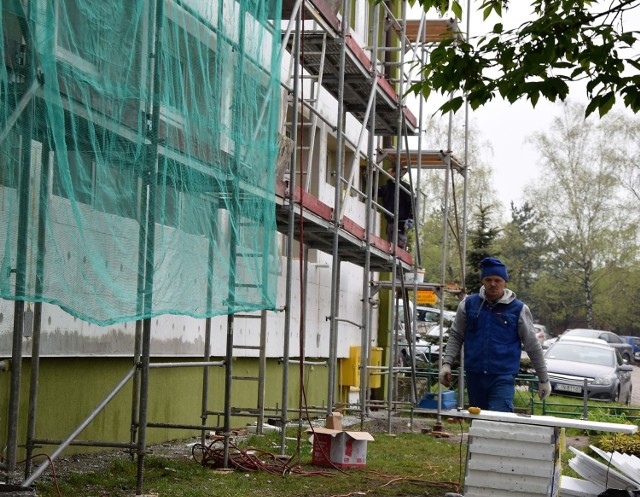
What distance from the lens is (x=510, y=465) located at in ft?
26.3

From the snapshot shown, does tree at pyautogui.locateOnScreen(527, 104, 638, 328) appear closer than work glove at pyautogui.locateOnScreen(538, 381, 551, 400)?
No

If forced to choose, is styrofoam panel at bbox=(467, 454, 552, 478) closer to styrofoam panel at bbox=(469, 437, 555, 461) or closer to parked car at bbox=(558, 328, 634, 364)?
styrofoam panel at bbox=(469, 437, 555, 461)

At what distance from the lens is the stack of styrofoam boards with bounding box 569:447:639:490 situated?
28.5 feet

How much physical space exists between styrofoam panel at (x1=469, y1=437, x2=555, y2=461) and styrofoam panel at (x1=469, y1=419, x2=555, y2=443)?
35 millimetres

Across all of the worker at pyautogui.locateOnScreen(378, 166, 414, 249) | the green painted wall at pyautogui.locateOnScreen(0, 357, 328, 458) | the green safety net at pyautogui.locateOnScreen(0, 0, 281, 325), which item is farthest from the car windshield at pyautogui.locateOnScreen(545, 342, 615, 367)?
the green safety net at pyautogui.locateOnScreen(0, 0, 281, 325)

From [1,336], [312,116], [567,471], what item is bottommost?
[567,471]

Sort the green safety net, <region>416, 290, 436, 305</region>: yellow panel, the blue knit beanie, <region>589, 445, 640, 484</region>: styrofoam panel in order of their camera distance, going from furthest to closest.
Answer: <region>416, 290, 436, 305</region>: yellow panel < the blue knit beanie < <region>589, 445, 640, 484</region>: styrofoam panel < the green safety net

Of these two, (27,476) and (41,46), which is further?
(27,476)

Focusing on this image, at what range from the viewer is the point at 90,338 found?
10469 millimetres

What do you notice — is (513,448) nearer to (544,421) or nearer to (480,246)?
(544,421)

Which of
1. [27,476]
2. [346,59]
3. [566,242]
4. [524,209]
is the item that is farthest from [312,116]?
[524,209]

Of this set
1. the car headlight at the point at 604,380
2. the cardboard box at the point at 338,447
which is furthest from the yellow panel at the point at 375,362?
the cardboard box at the point at 338,447

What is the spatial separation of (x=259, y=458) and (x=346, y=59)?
5992 millimetres

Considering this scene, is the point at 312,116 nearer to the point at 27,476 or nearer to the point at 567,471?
the point at 567,471
